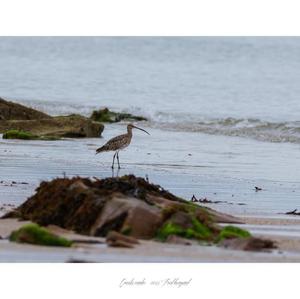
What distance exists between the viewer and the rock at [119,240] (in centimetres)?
952

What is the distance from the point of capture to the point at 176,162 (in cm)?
1814

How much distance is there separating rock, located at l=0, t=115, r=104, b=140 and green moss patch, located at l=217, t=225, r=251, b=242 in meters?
11.6

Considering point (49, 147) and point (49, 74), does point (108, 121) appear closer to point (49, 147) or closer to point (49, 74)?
point (49, 147)

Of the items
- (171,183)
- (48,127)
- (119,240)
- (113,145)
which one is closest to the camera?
(119,240)

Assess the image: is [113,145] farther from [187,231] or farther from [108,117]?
[108,117]

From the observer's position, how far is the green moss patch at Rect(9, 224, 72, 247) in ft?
31.4

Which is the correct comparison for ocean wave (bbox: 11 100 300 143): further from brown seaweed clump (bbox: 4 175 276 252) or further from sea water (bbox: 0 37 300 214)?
brown seaweed clump (bbox: 4 175 276 252)

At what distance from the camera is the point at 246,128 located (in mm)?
→ 27578

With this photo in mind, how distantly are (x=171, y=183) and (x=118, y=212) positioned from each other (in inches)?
211

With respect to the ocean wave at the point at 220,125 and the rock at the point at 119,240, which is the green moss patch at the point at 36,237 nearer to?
the rock at the point at 119,240

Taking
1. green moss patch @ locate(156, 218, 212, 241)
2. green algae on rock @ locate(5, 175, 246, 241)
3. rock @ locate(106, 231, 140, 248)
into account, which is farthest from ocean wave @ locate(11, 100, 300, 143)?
rock @ locate(106, 231, 140, 248)

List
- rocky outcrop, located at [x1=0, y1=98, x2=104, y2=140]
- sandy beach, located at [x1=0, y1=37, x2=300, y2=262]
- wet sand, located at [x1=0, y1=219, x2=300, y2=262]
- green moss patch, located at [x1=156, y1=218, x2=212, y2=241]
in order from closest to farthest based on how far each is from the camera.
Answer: wet sand, located at [x1=0, y1=219, x2=300, y2=262]
green moss patch, located at [x1=156, y1=218, x2=212, y2=241]
sandy beach, located at [x1=0, y1=37, x2=300, y2=262]
rocky outcrop, located at [x1=0, y1=98, x2=104, y2=140]

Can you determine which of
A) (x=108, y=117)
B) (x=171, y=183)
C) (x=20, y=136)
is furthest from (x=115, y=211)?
(x=108, y=117)

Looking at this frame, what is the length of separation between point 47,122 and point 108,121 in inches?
205
